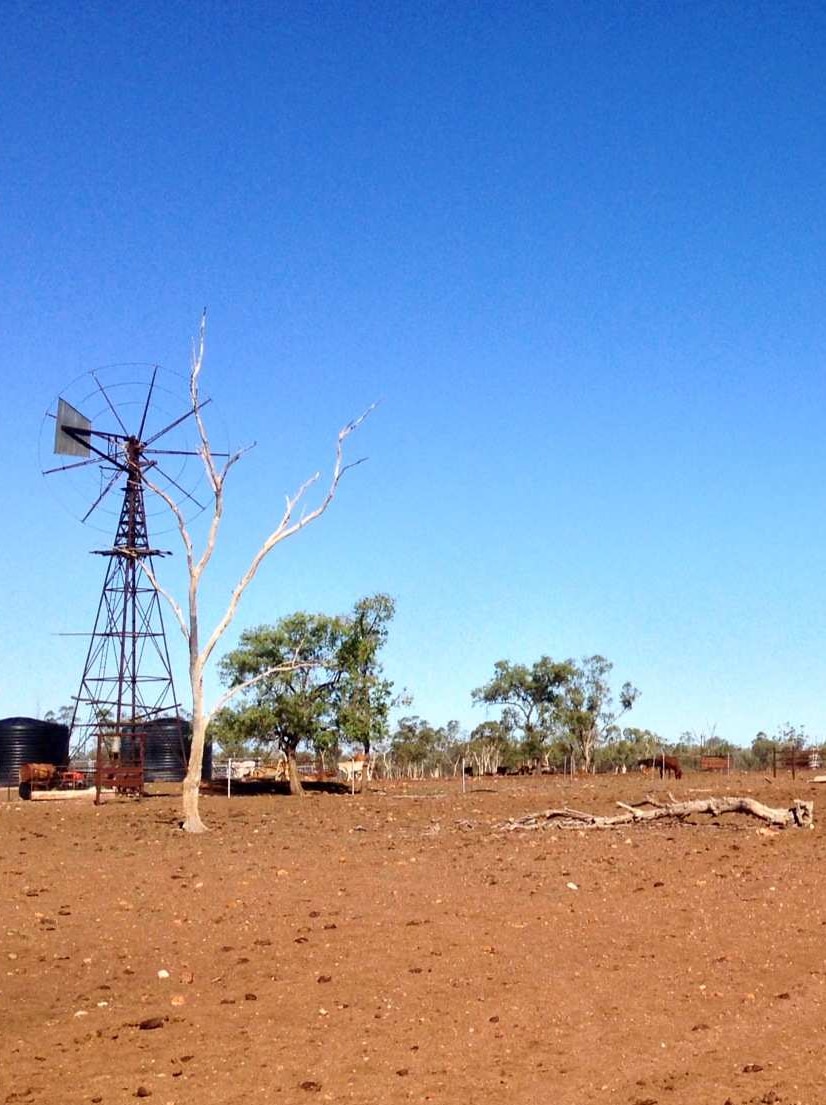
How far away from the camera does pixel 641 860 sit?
61.9 feet

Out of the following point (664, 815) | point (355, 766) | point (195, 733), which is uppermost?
point (195, 733)

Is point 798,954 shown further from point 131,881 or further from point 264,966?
point 131,881

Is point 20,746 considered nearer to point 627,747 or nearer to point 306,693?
point 306,693

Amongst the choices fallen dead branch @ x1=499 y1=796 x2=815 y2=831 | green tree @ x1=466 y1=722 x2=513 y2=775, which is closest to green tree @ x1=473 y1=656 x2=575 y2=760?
green tree @ x1=466 y1=722 x2=513 y2=775

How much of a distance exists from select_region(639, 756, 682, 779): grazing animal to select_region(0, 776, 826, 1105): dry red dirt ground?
32.1 meters

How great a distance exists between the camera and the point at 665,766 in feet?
185

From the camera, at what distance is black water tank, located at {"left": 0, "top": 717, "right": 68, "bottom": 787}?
188ft

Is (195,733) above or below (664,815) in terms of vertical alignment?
above

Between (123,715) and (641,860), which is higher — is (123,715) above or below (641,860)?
above

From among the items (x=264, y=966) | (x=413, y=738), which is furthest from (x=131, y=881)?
(x=413, y=738)

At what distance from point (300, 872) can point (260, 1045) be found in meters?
8.96

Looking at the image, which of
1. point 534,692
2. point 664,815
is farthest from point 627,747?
point 664,815

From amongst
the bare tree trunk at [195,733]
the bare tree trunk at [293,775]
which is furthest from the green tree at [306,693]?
the bare tree trunk at [195,733]

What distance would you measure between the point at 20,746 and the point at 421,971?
49.9 meters
